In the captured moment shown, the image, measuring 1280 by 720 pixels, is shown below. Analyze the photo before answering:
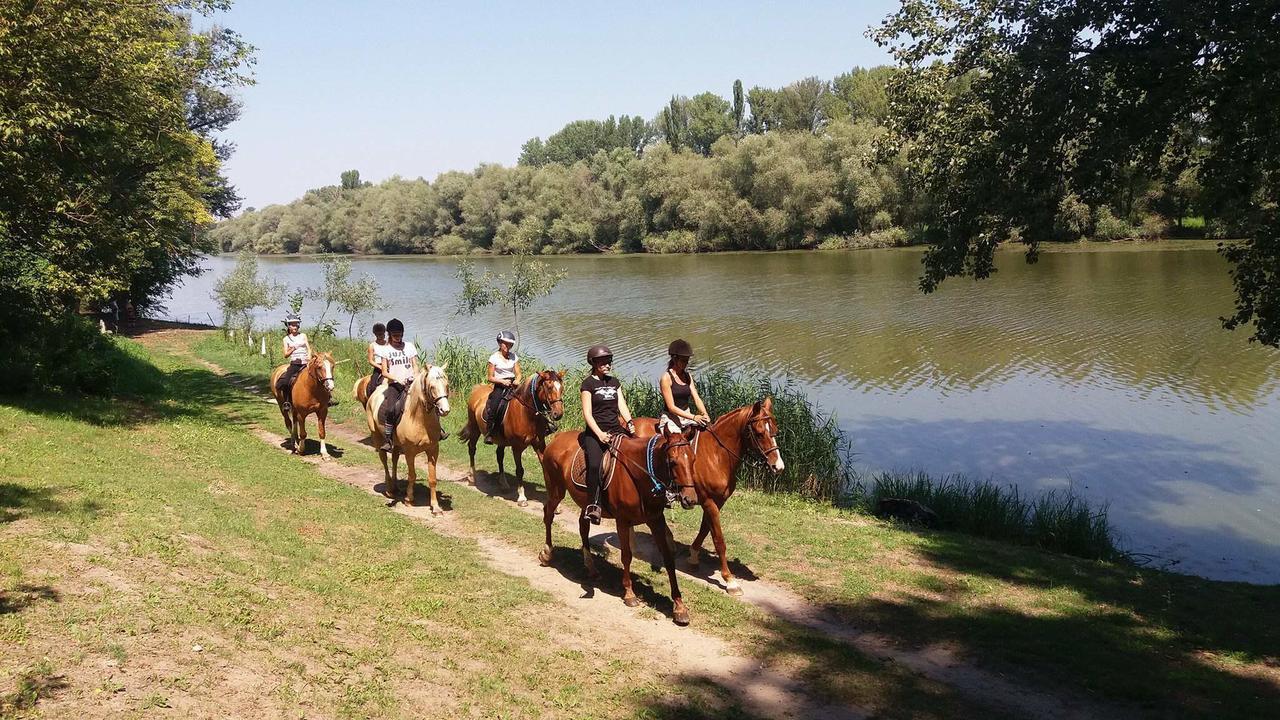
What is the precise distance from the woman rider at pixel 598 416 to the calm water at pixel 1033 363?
1021 cm

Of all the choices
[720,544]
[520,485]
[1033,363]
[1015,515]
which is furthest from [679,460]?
[1033,363]

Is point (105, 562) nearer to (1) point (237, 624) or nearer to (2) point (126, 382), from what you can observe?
(1) point (237, 624)

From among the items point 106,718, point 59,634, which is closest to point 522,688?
point 106,718

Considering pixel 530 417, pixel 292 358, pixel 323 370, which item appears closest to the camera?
pixel 530 417

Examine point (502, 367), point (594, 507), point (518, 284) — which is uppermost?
point (518, 284)

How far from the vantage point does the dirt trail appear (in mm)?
7379

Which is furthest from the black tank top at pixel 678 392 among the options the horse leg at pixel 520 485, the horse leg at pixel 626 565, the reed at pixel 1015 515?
the reed at pixel 1015 515

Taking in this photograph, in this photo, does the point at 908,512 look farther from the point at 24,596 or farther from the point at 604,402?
the point at 24,596

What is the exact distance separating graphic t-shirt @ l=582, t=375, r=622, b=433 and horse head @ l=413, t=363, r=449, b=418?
294 cm

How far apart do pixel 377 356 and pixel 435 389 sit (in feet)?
9.23

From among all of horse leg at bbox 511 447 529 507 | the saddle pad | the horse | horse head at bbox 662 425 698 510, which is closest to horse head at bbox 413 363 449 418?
horse leg at bbox 511 447 529 507

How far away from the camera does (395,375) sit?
13461 millimetres

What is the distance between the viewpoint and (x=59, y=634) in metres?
6.21

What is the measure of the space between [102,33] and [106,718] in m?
14.1
